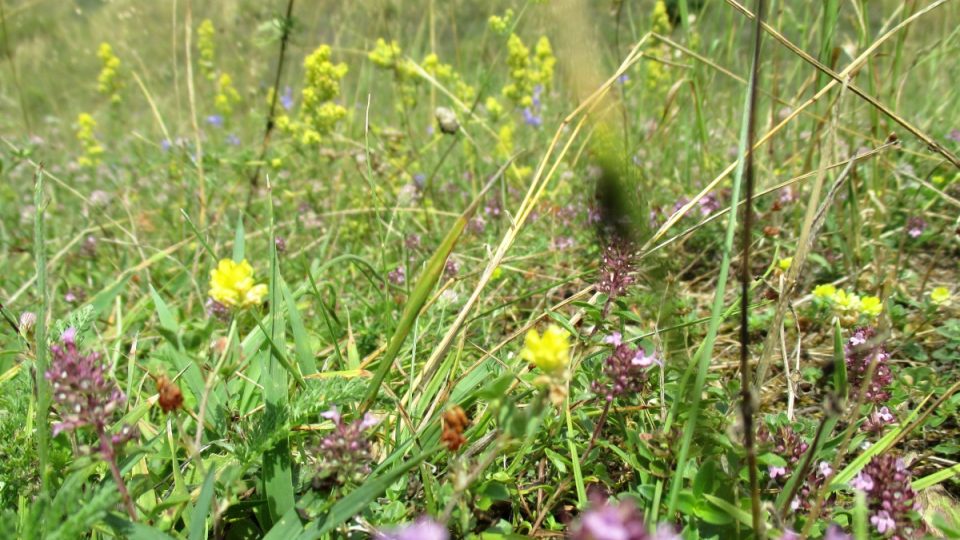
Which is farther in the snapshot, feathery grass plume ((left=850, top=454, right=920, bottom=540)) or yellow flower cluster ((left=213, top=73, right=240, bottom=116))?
yellow flower cluster ((left=213, top=73, right=240, bottom=116))

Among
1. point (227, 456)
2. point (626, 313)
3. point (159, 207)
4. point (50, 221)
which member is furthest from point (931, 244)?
point (50, 221)

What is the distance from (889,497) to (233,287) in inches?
33.2

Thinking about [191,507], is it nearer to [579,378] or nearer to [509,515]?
[509,515]

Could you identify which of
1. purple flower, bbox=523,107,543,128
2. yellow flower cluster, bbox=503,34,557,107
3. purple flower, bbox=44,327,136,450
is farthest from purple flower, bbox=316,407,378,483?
purple flower, bbox=523,107,543,128

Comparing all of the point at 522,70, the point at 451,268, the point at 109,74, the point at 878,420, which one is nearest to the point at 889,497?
the point at 878,420

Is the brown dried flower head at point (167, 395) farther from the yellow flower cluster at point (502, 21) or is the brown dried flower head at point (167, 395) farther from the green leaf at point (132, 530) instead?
the yellow flower cluster at point (502, 21)

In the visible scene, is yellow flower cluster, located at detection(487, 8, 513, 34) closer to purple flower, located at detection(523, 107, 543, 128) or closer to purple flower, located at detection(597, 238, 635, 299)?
purple flower, located at detection(523, 107, 543, 128)

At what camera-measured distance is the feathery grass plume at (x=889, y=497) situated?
30.3 inches

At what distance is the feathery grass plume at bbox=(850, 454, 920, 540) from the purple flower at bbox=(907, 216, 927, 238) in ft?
3.45

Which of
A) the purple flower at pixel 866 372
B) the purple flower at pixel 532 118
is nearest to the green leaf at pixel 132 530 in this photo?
the purple flower at pixel 866 372

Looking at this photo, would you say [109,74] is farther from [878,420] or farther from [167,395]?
[878,420]

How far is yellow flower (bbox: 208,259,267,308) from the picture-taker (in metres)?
0.75

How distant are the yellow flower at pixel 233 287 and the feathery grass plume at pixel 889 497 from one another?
0.79 metres

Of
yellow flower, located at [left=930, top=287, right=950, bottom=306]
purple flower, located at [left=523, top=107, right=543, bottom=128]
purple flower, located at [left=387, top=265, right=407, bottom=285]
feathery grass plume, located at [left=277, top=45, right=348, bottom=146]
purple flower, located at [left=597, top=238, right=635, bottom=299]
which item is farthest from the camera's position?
purple flower, located at [left=523, top=107, right=543, bottom=128]
